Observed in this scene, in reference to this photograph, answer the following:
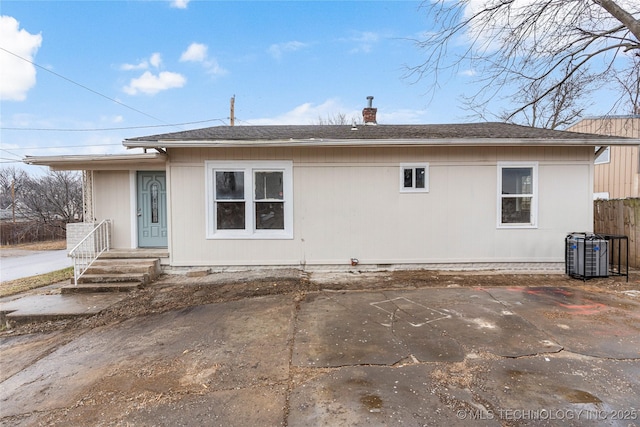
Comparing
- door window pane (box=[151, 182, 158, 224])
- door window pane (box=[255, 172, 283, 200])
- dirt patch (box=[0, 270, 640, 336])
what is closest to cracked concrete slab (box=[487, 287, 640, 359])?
dirt patch (box=[0, 270, 640, 336])

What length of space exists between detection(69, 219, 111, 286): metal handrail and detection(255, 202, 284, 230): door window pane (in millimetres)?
3426

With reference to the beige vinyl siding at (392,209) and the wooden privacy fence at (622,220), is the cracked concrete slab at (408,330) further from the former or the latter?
the wooden privacy fence at (622,220)

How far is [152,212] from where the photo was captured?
738 cm

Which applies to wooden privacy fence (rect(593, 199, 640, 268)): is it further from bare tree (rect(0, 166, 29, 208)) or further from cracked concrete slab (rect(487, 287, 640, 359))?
bare tree (rect(0, 166, 29, 208))

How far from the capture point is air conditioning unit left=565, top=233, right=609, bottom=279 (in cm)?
601

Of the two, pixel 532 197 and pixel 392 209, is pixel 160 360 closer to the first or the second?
pixel 392 209

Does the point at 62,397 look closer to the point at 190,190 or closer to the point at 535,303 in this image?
the point at 190,190

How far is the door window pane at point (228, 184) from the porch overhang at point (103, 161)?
1.23m

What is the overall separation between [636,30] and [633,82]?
2.96 m

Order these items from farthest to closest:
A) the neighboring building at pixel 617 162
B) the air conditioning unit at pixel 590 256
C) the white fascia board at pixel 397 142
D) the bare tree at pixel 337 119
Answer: the bare tree at pixel 337 119 < the neighboring building at pixel 617 162 < the white fascia board at pixel 397 142 < the air conditioning unit at pixel 590 256

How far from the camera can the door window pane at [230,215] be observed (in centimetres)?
671

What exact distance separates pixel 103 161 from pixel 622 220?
38.6 feet

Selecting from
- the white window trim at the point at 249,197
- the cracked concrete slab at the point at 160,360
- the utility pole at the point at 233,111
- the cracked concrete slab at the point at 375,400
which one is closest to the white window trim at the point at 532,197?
the white window trim at the point at 249,197

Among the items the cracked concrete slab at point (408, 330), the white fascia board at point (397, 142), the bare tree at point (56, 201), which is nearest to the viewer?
the cracked concrete slab at point (408, 330)
